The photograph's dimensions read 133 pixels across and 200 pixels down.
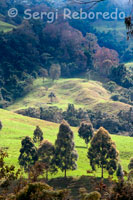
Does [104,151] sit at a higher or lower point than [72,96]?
lower

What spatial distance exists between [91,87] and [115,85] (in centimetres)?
1546

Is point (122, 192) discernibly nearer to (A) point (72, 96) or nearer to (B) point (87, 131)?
(B) point (87, 131)

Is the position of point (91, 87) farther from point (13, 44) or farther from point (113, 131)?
point (13, 44)

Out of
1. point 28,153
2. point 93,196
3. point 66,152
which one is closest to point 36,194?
point 93,196

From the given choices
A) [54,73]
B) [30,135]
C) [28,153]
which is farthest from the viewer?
[54,73]

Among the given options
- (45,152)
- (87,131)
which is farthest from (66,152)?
(87,131)

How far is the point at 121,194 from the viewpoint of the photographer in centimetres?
2053

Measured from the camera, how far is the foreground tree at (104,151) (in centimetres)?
5912

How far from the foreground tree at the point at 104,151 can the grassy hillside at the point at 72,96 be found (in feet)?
243

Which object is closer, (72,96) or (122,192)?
(122,192)

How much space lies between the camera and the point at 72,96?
156875 mm

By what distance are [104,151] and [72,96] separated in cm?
9831

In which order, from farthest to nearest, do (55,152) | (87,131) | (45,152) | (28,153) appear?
1. (87,131)
2. (28,153)
3. (55,152)
4. (45,152)

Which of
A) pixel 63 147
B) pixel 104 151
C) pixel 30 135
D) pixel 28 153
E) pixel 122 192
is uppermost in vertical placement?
pixel 30 135
